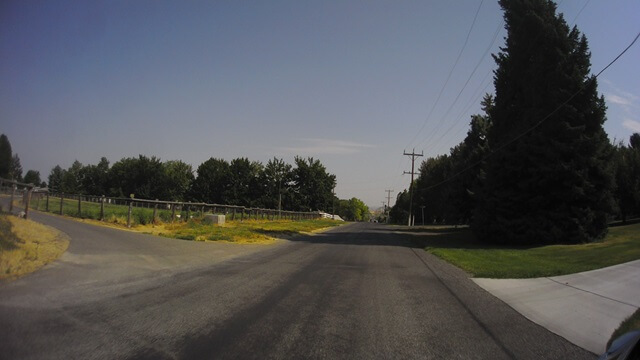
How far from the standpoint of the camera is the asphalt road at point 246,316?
5.68 meters

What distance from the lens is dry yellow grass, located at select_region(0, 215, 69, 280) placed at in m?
9.63

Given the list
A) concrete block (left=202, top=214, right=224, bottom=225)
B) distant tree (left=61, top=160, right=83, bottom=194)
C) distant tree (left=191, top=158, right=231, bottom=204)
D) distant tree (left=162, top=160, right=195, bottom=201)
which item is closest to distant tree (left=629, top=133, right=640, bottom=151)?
concrete block (left=202, top=214, right=224, bottom=225)

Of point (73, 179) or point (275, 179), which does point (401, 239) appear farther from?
point (73, 179)

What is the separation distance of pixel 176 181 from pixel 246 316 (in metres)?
121

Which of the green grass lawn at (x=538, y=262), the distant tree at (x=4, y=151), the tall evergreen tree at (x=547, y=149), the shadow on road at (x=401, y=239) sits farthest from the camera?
the shadow on road at (x=401, y=239)

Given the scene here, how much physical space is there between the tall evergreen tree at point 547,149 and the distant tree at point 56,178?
405 feet

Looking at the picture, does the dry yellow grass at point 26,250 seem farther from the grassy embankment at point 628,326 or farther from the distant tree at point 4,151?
the grassy embankment at point 628,326

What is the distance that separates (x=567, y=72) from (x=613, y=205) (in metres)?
7.69

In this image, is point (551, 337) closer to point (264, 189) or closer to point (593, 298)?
point (593, 298)

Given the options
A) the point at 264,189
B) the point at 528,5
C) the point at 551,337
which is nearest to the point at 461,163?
the point at 528,5

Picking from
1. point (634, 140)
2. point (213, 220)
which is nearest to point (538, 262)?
point (213, 220)

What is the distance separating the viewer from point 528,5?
96.0ft

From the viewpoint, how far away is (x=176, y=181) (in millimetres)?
123125

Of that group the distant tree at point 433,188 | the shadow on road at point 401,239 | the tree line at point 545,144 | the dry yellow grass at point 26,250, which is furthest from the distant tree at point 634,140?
the dry yellow grass at point 26,250
